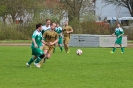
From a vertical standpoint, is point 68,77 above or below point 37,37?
below

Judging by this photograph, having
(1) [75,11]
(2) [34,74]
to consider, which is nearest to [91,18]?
(1) [75,11]

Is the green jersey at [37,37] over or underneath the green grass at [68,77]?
over

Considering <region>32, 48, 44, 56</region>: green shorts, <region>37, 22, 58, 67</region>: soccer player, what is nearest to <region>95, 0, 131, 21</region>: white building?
<region>37, 22, 58, 67</region>: soccer player

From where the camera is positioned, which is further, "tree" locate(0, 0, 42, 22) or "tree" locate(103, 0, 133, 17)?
"tree" locate(103, 0, 133, 17)

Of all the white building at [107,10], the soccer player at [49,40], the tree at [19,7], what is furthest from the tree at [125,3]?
the soccer player at [49,40]

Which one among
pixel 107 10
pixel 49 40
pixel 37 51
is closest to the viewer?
pixel 37 51

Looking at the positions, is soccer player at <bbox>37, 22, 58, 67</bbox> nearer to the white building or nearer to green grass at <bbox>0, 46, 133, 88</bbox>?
green grass at <bbox>0, 46, 133, 88</bbox>

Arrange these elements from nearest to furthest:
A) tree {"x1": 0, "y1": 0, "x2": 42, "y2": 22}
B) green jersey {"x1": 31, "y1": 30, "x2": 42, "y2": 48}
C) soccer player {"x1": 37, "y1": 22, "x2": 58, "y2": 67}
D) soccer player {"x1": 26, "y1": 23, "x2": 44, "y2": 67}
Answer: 1. soccer player {"x1": 26, "y1": 23, "x2": 44, "y2": 67}
2. green jersey {"x1": 31, "y1": 30, "x2": 42, "y2": 48}
3. soccer player {"x1": 37, "y1": 22, "x2": 58, "y2": 67}
4. tree {"x1": 0, "y1": 0, "x2": 42, "y2": 22}

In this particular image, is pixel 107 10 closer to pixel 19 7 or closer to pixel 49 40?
pixel 19 7

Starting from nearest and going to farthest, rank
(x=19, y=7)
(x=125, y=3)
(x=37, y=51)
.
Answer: (x=37, y=51) → (x=19, y=7) → (x=125, y=3)

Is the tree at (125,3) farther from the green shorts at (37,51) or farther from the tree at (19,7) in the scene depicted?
the green shorts at (37,51)

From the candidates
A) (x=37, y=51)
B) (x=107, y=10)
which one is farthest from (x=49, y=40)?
(x=107, y=10)

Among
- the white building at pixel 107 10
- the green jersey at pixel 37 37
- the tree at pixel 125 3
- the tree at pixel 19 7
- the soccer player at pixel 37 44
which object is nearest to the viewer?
the soccer player at pixel 37 44

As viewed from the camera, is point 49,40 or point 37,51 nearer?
point 37,51
